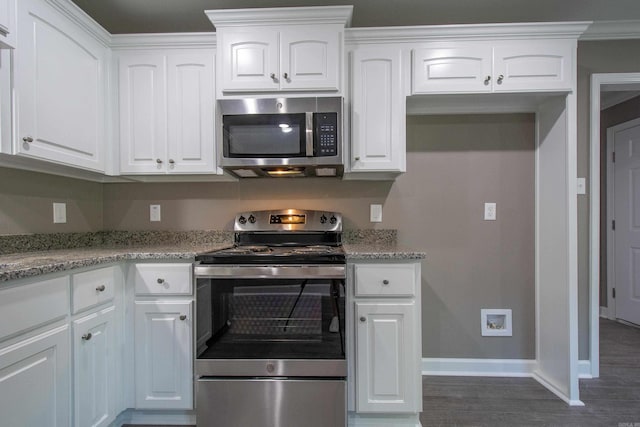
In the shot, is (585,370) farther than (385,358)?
Yes

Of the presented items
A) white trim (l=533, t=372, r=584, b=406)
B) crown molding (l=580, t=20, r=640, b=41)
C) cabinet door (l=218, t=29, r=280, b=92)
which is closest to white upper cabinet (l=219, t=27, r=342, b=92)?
cabinet door (l=218, t=29, r=280, b=92)

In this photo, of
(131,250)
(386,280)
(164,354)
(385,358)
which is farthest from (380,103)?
(164,354)

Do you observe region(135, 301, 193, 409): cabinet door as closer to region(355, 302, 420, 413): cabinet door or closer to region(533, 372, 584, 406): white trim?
region(355, 302, 420, 413): cabinet door

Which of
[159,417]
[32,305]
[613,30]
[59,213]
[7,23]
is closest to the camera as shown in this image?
[32,305]

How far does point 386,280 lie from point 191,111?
1.53 metres

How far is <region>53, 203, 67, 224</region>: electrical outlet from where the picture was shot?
6.29 feet

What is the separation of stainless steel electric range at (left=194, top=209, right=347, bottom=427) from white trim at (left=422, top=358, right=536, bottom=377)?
3.32ft

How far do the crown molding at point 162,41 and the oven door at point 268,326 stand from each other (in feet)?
4.64

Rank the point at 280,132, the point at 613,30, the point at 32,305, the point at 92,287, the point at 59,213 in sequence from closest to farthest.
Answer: the point at 32,305
the point at 92,287
the point at 280,132
the point at 59,213
the point at 613,30

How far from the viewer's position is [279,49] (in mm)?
1830

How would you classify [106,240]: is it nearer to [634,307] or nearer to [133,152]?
[133,152]

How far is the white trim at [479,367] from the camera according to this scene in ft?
7.30

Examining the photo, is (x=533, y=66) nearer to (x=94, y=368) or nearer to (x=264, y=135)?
(x=264, y=135)

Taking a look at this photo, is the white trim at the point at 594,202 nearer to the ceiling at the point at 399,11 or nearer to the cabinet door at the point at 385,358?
the ceiling at the point at 399,11
